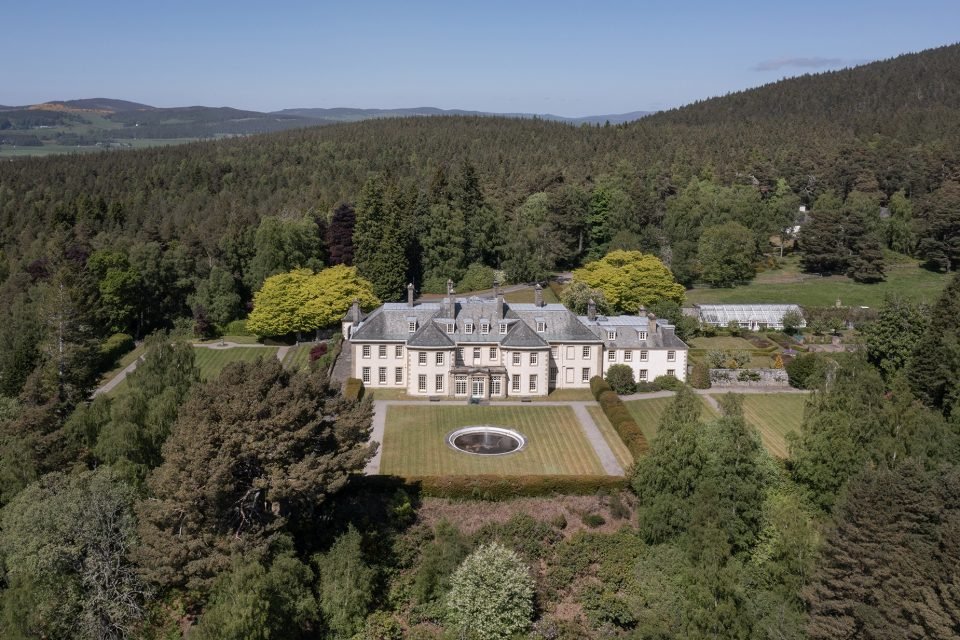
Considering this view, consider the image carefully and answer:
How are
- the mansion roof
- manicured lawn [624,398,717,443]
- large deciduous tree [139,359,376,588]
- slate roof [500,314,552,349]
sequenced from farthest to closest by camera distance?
the mansion roof < slate roof [500,314,552,349] < manicured lawn [624,398,717,443] < large deciduous tree [139,359,376,588]

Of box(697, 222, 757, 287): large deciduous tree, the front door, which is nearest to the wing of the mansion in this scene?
the front door

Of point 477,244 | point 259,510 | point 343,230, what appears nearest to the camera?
point 259,510

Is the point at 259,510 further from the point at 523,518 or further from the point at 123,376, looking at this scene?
the point at 123,376

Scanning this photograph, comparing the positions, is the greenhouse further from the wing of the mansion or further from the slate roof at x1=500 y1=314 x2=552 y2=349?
the slate roof at x1=500 y1=314 x2=552 y2=349

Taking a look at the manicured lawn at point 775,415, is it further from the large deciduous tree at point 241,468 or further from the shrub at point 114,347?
the shrub at point 114,347

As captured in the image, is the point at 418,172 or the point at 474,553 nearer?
the point at 474,553

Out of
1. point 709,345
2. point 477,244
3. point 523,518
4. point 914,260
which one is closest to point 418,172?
point 477,244

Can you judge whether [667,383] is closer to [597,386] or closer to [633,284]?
[597,386]
